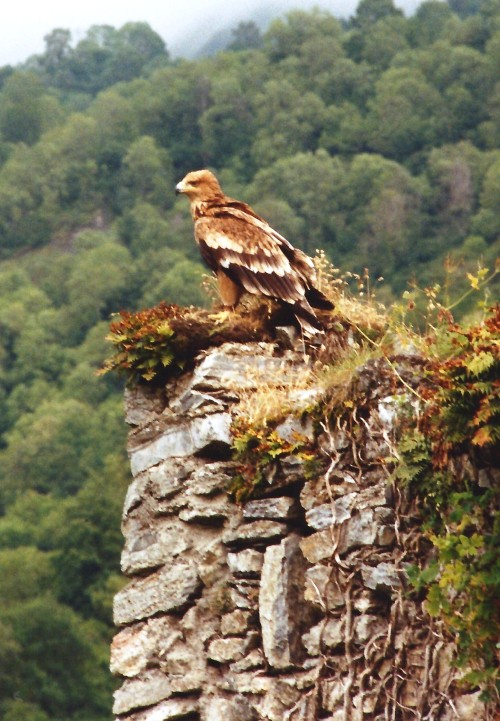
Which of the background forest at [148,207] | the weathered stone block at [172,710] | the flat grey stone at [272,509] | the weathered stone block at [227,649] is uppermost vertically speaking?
the flat grey stone at [272,509]

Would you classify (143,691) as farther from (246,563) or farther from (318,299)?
(318,299)

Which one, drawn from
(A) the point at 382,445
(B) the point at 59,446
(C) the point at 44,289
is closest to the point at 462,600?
(A) the point at 382,445

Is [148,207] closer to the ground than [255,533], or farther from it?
closer to the ground

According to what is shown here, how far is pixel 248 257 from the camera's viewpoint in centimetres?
1199

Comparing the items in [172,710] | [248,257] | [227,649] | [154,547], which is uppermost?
[248,257]

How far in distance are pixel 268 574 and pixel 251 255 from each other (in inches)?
101

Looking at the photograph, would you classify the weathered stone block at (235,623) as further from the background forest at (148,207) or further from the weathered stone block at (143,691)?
the background forest at (148,207)

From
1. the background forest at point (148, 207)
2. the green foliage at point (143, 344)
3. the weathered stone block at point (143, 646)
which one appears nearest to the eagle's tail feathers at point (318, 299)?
the green foliage at point (143, 344)

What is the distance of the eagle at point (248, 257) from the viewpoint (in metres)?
11.7

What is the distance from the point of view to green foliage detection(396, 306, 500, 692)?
8805 mm

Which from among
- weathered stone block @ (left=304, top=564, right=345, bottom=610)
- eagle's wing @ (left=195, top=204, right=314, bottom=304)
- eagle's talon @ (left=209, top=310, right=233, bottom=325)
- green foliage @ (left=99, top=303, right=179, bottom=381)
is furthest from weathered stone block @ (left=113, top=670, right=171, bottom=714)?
eagle's wing @ (left=195, top=204, right=314, bottom=304)

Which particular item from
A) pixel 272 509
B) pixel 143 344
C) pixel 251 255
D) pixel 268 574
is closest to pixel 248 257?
pixel 251 255

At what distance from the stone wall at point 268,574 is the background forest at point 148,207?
3857cm

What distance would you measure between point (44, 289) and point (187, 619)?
90962 millimetres
